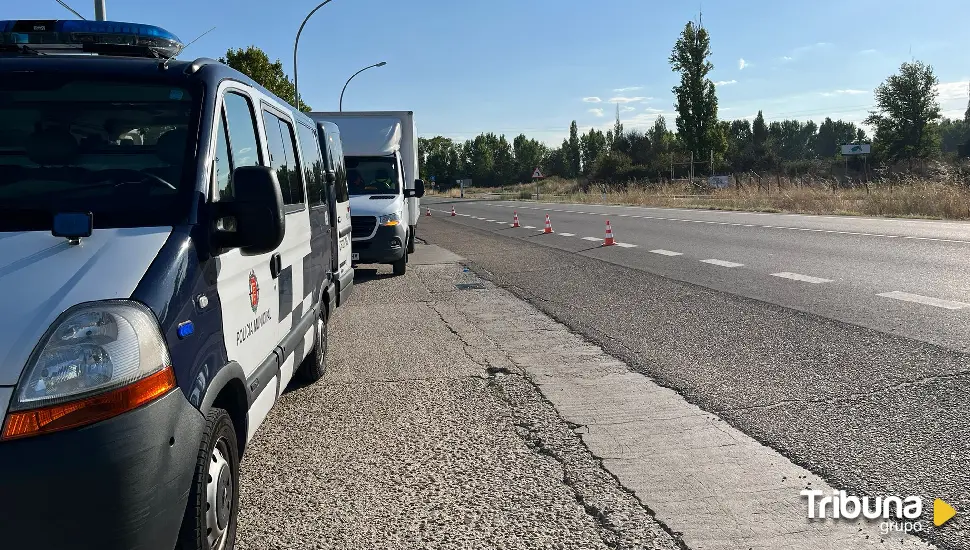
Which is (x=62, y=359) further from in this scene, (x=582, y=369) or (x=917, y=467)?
(x=582, y=369)

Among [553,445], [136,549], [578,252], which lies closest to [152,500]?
[136,549]

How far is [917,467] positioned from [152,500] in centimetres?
354

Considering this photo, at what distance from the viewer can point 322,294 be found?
6.23 meters

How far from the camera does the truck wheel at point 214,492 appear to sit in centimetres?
272

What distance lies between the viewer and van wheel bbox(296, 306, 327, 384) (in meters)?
6.00

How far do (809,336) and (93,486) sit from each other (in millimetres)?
6385

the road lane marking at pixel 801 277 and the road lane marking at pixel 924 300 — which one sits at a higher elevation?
the road lane marking at pixel 801 277

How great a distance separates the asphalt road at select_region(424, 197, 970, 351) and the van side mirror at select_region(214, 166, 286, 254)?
18.9ft

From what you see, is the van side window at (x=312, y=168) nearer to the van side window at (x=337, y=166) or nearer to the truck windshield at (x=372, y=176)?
the van side window at (x=337, y=166)

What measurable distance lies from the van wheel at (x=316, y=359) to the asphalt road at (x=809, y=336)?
2.51 m

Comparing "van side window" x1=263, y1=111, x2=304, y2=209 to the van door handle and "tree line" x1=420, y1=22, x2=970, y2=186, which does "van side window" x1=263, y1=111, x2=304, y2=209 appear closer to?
the van door handle

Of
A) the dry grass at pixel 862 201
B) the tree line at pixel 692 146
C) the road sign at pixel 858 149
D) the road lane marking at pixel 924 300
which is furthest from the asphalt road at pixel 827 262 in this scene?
the road sign at pixel 858 149

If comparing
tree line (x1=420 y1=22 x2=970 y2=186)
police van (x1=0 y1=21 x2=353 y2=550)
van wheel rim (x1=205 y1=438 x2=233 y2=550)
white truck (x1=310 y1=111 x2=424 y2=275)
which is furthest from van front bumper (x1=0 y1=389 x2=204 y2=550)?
tree line (x1=420 y1=22 x2=970 y2=186)

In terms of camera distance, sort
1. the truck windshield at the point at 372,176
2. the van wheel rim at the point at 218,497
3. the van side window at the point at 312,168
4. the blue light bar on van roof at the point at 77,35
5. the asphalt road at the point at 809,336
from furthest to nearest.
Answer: the truck windshield at the point at 372,176 < the van side window at the point at 312,168 < the asphalt road at the point at 809,336 < the blue light bar on van roof at the point at 77,35 < the van wheel rim at the point at 218,497
